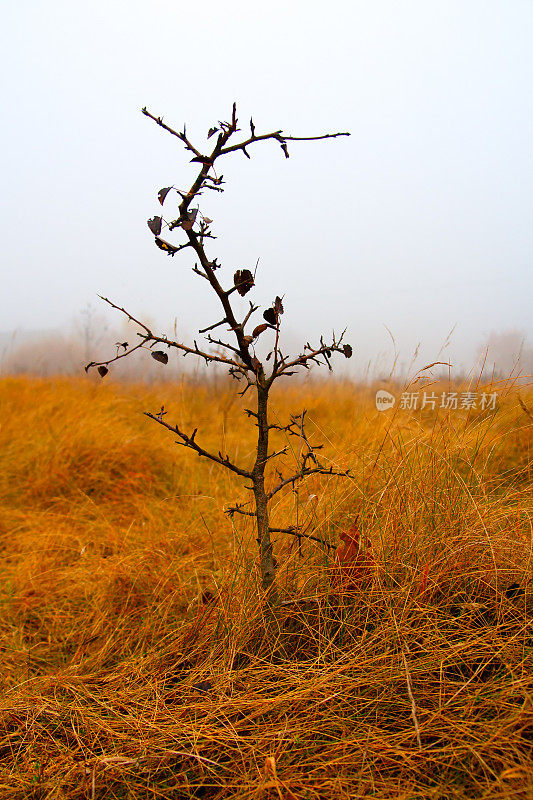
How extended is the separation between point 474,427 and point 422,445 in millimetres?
265

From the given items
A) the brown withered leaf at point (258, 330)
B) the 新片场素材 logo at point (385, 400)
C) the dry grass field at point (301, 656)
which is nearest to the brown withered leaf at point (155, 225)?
the brown withered leaf at point (258, 330)

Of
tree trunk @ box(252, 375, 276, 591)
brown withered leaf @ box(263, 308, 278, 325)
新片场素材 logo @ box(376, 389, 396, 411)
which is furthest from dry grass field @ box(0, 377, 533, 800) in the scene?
新片场素材 logo @ box(376, 389, 396, 411)

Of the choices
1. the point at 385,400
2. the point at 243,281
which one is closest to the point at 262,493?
the point at 243,281

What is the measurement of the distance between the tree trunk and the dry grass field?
0.28ft

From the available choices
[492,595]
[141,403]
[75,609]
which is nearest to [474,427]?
[492,595]

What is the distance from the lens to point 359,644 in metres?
1.45

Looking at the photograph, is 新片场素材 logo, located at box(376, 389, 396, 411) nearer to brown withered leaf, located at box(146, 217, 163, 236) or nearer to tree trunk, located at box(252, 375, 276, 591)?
tree trunk, located at box(252, 375, 276, 591)

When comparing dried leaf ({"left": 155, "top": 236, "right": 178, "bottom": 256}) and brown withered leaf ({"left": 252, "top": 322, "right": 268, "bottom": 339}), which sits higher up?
dried leaf ({"left": 155, "top": 236, "right": 178, "bottom": 256})

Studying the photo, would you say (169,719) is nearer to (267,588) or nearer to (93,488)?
(267,588)

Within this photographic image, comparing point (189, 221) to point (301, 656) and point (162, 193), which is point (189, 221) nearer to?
point (162, 193)

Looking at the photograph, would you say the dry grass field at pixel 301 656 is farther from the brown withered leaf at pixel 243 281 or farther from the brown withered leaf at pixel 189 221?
the brown withered leaf at pixel 189 221

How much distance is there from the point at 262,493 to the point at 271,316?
482 millimetres

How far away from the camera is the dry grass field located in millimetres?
1179

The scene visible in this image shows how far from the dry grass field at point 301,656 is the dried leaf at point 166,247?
2.94 feet
